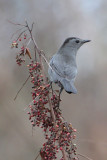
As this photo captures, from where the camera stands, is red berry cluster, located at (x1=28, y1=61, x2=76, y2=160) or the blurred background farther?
the blurred background

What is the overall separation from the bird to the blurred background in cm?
217

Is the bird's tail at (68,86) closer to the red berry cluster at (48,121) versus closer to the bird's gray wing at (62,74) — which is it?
the bird's gray wing at (62,74)

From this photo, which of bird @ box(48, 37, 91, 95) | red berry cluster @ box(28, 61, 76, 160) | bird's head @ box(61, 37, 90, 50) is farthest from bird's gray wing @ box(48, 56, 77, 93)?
red berry cluster @ box(28, 61, 76, 160)

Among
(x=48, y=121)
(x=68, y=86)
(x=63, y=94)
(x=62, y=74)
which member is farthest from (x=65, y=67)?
(x=63, y=94)

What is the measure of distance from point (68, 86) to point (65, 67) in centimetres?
56

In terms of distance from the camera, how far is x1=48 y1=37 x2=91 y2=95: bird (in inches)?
147

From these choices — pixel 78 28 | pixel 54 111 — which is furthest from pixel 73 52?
pixel 78 28

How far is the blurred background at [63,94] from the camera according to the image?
21.4ft

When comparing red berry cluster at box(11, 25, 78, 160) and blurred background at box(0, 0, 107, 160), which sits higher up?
blurred background at box(0, 0, 107, 160)

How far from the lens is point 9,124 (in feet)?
21.2

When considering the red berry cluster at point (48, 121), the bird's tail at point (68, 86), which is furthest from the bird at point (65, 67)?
the red berry cluster at point (48, 121)

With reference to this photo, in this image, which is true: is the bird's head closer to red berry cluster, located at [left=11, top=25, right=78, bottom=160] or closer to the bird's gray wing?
the bird's gray wing

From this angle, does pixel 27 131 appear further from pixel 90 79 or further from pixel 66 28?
pixel 66 28

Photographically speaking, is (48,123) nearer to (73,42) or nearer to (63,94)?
(73,42)
